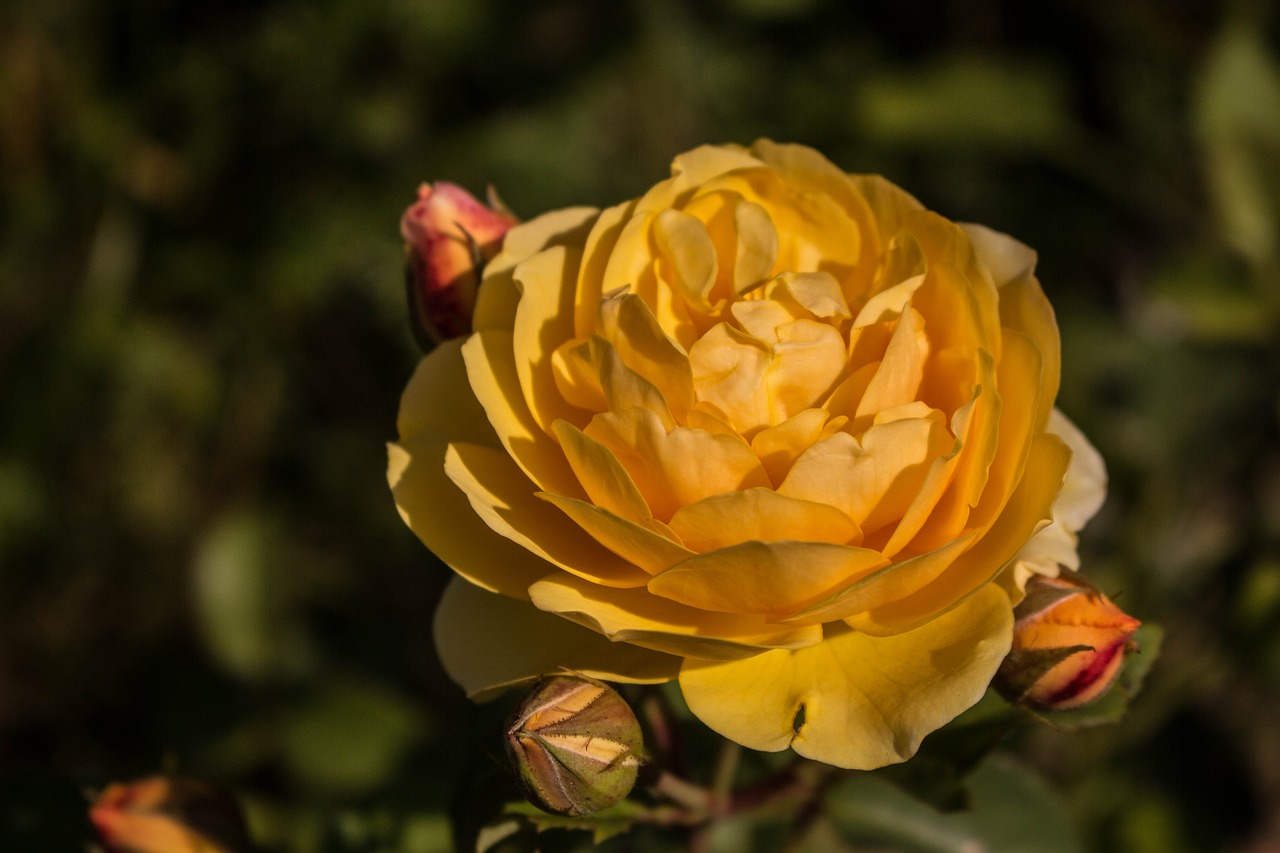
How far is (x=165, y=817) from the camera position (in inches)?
45.8

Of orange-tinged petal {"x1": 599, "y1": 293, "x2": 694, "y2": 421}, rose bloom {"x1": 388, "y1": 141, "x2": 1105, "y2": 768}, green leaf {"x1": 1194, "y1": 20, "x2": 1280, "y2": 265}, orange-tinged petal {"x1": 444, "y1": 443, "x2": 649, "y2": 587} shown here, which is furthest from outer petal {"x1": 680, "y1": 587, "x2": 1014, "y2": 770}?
green leaf {"x1": 1194, "y1": 20, "x2": 1280, "y2": 265}

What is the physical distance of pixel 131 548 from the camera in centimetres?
247

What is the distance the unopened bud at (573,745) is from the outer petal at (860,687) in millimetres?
88

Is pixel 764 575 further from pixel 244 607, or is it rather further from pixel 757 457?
pixel 244 607

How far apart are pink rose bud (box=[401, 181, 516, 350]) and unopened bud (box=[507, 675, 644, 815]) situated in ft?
1.27

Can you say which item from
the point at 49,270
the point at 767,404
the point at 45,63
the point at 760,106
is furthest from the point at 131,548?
the point at 767,404

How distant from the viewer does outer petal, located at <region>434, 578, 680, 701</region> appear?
88 cm

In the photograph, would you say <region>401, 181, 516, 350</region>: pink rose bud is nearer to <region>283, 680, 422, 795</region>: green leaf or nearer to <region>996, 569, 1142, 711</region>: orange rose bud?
<region>996, 569, 1142, 711</region>: orange rose bud

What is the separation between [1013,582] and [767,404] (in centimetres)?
24

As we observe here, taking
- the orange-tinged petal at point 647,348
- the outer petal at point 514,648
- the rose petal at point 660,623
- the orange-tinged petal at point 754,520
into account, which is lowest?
the outer petal at point 514,648

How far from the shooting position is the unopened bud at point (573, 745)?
87cm

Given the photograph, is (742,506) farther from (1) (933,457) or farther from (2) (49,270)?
(2) (49,270)

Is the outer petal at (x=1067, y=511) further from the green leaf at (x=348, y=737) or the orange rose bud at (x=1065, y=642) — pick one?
the green leaf at (x=348, y=737)

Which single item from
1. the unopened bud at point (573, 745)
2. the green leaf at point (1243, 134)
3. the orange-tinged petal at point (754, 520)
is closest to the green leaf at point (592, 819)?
the unopened bud at point (573, 745)
